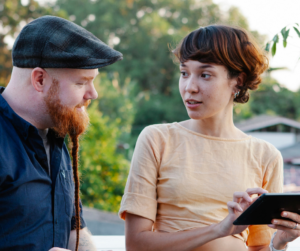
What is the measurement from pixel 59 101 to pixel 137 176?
0.47m

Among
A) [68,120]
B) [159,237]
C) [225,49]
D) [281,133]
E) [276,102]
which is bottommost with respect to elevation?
[281,133]

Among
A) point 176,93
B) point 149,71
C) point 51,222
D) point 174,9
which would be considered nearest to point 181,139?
point 51,222

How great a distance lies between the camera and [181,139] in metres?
1.70

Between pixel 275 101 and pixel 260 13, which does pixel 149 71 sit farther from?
pixel 260 13

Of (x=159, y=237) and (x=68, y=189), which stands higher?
(x=68, y=189)

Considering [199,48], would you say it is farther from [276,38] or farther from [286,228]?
[286,228]

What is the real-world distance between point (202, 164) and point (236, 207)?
14.2 inches

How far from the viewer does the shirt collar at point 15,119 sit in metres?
1.26

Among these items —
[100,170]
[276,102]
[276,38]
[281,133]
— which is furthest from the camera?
[276,102]

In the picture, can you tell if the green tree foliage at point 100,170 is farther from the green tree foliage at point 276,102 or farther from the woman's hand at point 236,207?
the green tree foliage at point 276,102

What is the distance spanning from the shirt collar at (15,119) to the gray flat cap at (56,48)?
155 mm

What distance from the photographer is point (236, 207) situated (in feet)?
4.34

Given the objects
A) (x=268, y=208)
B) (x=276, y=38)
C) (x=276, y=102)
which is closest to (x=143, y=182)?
(x=268, y=208)

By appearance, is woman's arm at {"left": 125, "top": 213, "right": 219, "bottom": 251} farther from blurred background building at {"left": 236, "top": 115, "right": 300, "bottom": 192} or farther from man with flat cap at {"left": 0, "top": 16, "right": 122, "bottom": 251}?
blurred background building at {"left": 236, "top": 115, "right": 300, "bottom": 192}
